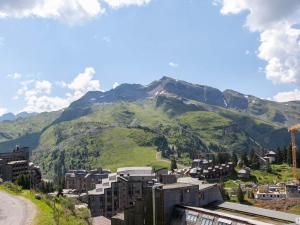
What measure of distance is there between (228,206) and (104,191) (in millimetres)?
75121

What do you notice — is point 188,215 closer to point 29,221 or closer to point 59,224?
point 59,224

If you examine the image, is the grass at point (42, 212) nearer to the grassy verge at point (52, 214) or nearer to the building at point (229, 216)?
the grassy verge at point (52, 214)

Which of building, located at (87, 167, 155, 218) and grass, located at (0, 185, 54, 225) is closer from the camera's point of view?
grass, located at (0, 185, 54, 225)

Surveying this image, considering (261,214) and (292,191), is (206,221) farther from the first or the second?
(292,191)

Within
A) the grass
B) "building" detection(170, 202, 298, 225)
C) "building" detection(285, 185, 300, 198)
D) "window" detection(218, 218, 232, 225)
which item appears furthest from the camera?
"building" detection(285, 185, 300, 198)

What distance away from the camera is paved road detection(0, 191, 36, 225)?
44.0 m

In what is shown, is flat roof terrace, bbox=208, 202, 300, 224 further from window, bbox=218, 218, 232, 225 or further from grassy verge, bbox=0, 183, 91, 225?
grassy verge, bbox=0, 183, 91, 225

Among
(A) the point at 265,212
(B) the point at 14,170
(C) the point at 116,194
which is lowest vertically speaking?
(C) the point at 116,194

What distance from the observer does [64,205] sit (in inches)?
2413

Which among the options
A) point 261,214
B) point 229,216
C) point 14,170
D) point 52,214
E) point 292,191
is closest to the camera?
point 229,216

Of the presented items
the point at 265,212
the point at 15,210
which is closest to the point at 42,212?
the point at 15,210

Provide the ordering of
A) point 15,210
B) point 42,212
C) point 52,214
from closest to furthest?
point 52,214 < point 42,212 < point 15,210

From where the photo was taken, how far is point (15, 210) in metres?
50.1

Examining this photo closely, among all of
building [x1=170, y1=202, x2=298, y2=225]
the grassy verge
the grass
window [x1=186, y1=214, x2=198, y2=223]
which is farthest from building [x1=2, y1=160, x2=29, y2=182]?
window [x1=186, y1=214, x2=198, y2=223]
